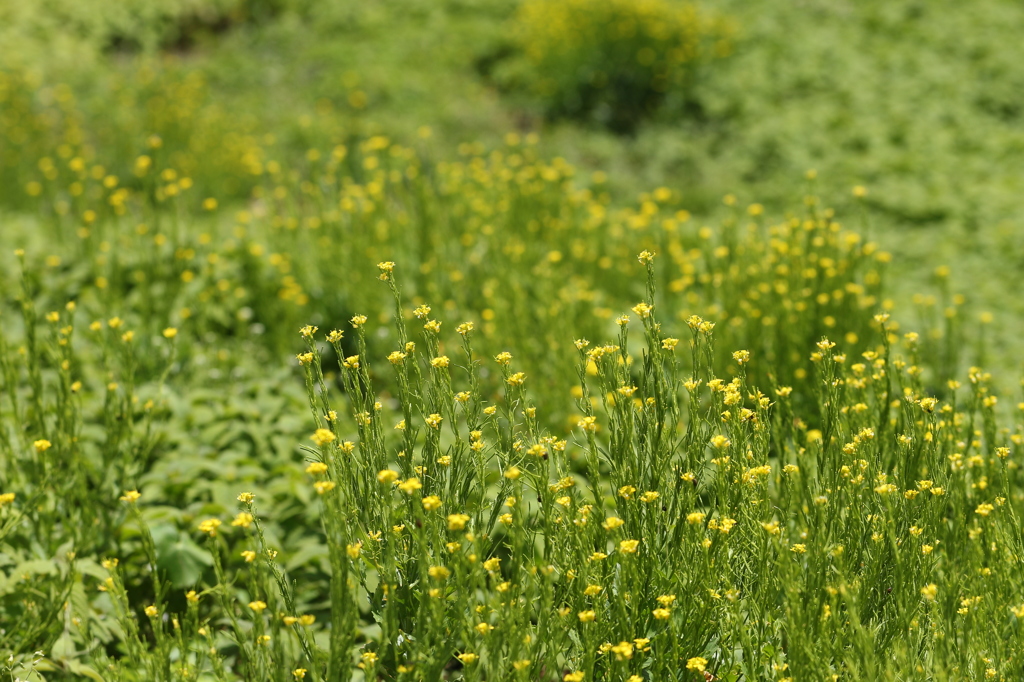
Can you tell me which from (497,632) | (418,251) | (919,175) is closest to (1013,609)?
(497,632)

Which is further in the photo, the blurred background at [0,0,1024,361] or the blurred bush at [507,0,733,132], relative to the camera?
the blurred bush at [507,0,733,132]

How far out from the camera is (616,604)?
1.95 meters

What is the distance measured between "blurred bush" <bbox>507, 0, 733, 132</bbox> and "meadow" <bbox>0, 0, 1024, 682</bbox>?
41mm

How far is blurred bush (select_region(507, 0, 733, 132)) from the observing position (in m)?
8.48

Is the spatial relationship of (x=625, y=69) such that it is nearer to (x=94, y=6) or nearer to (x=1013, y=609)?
(x=94, y=6)

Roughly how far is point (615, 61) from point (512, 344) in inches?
211

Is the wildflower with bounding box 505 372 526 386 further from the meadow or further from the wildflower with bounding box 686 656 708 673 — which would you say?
the wildflower with bounding box 686 656 708 673

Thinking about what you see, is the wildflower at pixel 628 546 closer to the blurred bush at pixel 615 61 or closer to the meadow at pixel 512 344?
the meadow at pixel 512 344

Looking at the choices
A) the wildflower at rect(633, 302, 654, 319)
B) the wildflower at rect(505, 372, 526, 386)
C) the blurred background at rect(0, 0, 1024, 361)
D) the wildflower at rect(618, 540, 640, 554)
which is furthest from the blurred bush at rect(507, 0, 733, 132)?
the wildflower at rect(618, 540, 640, 554)

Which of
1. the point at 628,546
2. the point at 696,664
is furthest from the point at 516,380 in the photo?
the point at 696,664

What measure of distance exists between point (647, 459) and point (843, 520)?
54 cm

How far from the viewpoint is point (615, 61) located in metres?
8.57

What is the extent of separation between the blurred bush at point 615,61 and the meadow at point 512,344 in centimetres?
4

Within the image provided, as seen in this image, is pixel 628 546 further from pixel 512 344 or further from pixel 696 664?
pixel 512 344
